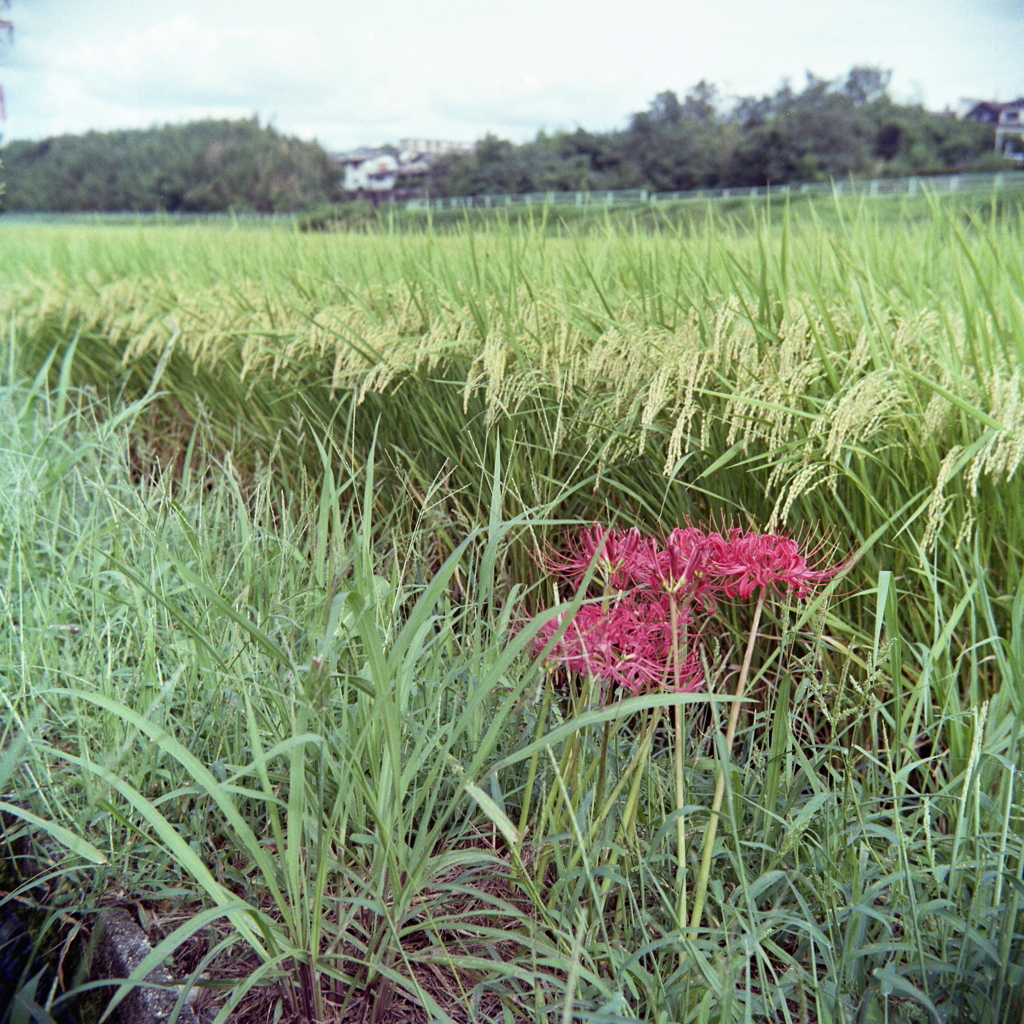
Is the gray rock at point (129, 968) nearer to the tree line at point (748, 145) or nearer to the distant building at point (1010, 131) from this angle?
the tree line at point (748, 145)

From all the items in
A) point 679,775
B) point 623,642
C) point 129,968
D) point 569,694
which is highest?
point 623,642

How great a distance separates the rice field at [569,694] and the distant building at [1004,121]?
7.68 meters

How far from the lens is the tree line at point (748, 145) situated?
26.2ft

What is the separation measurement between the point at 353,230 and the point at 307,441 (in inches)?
125

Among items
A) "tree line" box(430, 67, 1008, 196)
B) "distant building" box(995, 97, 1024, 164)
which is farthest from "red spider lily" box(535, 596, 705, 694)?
"distant building" box(995, 97, 1024, 164)

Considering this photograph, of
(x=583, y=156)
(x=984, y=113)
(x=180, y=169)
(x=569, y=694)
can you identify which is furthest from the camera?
A: (x=180, y=169)

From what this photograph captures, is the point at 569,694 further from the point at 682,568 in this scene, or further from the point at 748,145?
the point at 748,145

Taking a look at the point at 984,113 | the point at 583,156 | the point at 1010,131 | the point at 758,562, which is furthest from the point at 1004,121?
the point at 758,562

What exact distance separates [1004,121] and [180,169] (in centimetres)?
1140

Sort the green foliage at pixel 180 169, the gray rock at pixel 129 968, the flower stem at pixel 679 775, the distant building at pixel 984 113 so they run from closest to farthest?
the flower stem at pixel 679 775
the gray rock at pixel 129 968
the distant building at pixel 984 113
the green foliage at pixel 180 169

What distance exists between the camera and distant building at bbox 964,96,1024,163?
27.7 feet

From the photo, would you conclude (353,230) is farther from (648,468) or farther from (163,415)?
(648,468)

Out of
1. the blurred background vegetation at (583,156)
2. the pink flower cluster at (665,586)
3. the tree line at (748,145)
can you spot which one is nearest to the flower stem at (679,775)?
the pink flower cluster at (665,586)

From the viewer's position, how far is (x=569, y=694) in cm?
145
